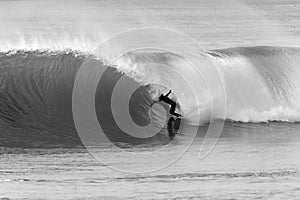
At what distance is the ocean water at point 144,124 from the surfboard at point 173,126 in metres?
0.15

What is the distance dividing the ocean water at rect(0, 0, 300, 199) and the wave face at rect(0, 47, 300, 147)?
3cm

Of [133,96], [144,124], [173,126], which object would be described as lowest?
[173,126]

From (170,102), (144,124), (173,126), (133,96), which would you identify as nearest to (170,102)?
(170,102)

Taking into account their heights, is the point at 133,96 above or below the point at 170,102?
above

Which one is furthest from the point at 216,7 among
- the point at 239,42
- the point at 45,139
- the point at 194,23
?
the point at 45,139

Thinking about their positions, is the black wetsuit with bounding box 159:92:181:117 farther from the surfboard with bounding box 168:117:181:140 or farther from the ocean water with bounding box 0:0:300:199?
the ocean water with bounding box 0:0:300:199

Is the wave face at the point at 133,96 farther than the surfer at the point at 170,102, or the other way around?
the surfer at the point at 170,102

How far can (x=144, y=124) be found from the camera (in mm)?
18844

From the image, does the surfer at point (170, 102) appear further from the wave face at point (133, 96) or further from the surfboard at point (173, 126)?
the wave face at point (133, 96)

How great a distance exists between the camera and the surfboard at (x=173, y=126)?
1794cm

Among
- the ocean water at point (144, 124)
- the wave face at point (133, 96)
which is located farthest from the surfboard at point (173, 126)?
the wave face at point (133, 96)

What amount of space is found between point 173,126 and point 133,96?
7.38 ft

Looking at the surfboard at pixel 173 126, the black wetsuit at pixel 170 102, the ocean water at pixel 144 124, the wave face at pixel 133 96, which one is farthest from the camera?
the black wetsuit at pixel 170 102

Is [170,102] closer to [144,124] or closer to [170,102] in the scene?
[170,102]
